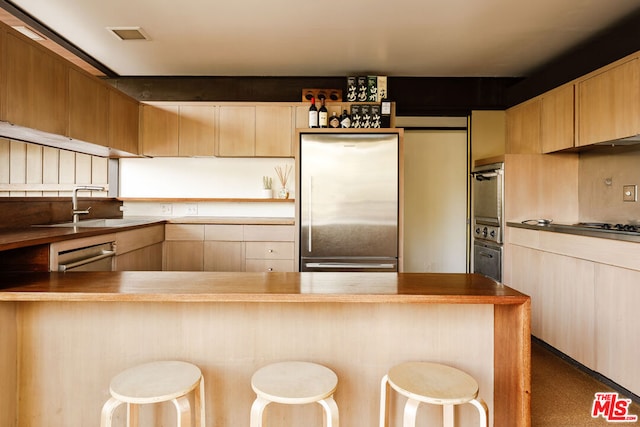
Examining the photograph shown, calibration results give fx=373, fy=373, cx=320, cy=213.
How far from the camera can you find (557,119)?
3.37 m

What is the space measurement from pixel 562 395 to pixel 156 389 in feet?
7.95

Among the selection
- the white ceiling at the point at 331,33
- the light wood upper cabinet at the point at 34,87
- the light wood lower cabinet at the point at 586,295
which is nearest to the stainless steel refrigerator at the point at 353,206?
the white ceiling at the point at 331,33

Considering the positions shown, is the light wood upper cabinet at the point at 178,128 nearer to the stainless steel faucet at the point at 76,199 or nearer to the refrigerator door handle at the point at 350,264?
the stainless steel faucet at the point at 76,199

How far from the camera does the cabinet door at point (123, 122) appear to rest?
3.52 m

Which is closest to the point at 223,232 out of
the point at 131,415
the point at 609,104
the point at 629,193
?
the point at 131,415

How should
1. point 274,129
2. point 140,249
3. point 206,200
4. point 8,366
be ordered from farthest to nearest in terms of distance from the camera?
1. point 206,200
2. point 274,129
3. point 140,249
4. point 8,366

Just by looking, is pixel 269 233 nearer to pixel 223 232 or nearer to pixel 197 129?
pixel 223 232

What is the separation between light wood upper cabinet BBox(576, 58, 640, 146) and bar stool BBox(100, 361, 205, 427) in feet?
10.4

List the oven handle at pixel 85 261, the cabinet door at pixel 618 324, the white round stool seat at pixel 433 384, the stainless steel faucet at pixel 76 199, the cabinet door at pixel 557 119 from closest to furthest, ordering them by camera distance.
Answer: the white round stool seat at pixel 433 384, the oven handle at pixel 85 261, the cabinet door at pixel 618 324, the stainless steel faucet at pixel 76 199, the cabinet door at pixel 557 119

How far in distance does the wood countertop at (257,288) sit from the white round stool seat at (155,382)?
285 millimetres

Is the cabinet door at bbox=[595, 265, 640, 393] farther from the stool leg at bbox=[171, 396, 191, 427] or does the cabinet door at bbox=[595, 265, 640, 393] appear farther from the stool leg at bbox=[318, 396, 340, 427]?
the stool leg at bbox=[171, 396, 191, 427]

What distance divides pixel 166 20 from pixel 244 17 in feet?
2.09

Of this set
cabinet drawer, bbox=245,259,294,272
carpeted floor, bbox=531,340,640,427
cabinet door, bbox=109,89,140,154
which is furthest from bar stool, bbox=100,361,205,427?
cabinet door, bbox=109,89,140,154

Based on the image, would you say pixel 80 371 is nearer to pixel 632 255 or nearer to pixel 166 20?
pixel 166 20
